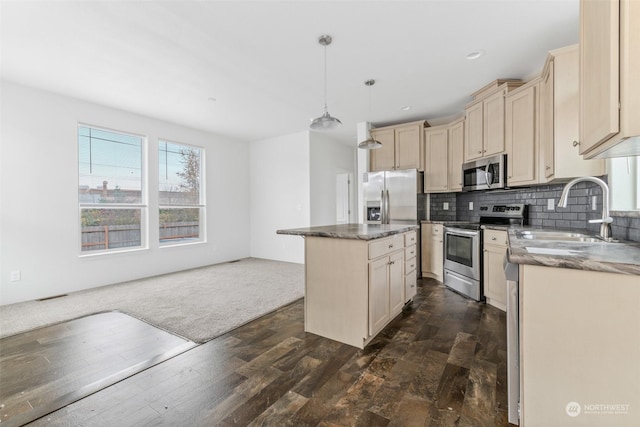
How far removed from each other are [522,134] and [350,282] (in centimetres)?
263

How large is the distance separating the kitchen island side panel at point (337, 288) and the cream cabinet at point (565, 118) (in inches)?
75.7

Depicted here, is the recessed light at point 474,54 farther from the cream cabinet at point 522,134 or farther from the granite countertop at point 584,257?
the granite countertop at point 584,257

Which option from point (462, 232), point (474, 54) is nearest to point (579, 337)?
point (462, 232)

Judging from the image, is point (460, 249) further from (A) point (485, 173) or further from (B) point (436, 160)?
(B) point (436, 160)

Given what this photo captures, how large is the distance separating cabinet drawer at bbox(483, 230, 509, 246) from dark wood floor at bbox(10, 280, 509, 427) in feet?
2.99

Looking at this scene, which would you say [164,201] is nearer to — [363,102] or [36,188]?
[36,188]

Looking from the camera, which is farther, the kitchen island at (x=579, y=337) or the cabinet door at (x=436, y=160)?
the cabinet door at (x=436, y=160)

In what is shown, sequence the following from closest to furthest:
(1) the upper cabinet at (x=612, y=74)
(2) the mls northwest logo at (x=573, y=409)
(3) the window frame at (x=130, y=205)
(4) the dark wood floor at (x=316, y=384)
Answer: (1) the upper cabinet at (x=612, y=74) → (2) the mls northwest logo at (x=573, y=409) → (4) the dark wood floor at (x=316, y=384) → (3) the window frame at (x=130, y=205)

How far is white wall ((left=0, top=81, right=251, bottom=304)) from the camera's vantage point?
3.31 metres

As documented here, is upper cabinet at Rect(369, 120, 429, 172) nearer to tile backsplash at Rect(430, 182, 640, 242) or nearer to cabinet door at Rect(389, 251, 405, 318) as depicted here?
tile backsplash at Rect(430, 182, 640, 242)

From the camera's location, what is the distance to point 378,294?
235cm

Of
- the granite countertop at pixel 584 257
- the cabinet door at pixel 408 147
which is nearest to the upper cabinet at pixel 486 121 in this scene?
the cabinet door at pixel 408 147

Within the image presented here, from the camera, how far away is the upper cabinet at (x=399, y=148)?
4.53m

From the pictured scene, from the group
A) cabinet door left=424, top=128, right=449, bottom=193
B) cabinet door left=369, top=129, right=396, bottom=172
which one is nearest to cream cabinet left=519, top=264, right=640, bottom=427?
cabinet door left=424, top=128, right=449, bottom=193
